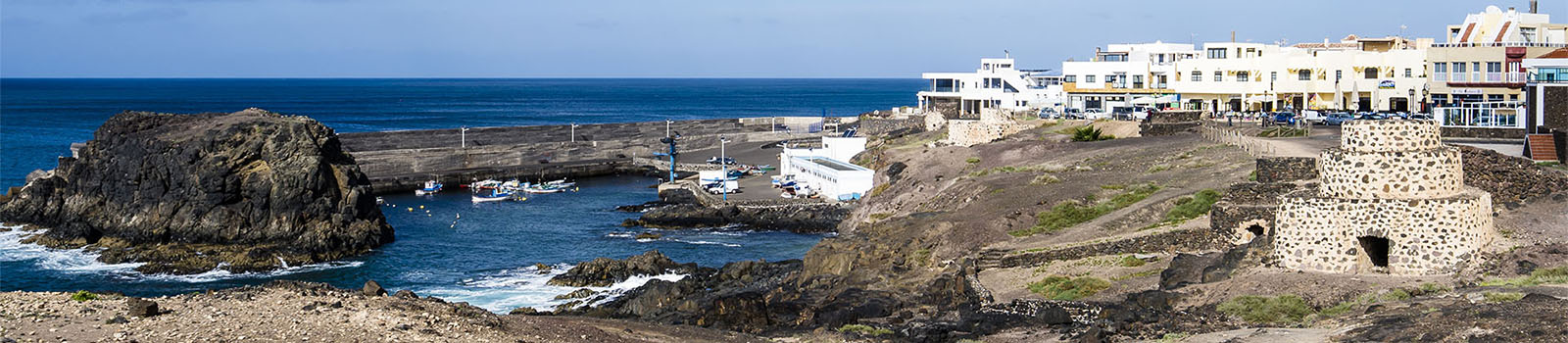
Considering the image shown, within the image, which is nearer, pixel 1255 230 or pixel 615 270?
pixel 1255 230

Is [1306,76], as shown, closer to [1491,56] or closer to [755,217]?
[1491,56]

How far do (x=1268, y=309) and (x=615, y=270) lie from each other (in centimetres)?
2620

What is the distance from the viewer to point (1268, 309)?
21.6 metres

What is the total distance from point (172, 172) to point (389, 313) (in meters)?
42.0

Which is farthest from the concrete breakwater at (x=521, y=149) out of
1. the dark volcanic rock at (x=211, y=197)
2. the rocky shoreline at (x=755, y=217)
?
the rocky shoreline at (x=755, y=217)

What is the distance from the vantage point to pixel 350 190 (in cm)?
5950

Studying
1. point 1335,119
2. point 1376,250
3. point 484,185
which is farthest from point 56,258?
point 1376,250

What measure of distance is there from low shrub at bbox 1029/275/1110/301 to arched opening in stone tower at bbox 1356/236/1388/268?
4552mm

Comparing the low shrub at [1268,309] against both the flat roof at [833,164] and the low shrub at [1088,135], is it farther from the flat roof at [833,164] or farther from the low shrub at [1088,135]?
the flat roof at [833,164]

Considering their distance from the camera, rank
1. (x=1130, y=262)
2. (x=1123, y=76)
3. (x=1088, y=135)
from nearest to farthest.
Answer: (x=1130, y=262), (x=1088, y=135), (x=1123, y=76)

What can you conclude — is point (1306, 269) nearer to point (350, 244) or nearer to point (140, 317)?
point (140, 317)

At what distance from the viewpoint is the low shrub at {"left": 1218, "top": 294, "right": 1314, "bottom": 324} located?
69.6 feet

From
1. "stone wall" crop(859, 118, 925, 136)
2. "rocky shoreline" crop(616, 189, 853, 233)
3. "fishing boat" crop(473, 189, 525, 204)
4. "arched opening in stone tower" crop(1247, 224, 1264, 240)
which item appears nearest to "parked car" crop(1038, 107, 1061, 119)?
"stone wall" crop(859, 118, 925, 136)

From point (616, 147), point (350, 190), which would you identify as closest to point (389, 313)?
point (350, 190)
